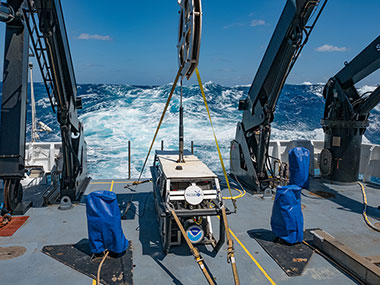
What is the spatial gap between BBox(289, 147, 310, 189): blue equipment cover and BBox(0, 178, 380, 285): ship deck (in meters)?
0.52

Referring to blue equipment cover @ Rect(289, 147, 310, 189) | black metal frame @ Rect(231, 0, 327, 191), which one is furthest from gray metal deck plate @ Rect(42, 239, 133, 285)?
blue equipment cover @ Rect(289, 147, 310, 189)

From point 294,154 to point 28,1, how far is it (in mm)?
8827

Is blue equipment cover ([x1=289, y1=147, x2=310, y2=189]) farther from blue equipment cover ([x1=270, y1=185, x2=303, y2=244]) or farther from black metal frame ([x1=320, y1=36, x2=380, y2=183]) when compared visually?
blue equipment cover ([x1=270, y1=185, x2=303, y2=244])

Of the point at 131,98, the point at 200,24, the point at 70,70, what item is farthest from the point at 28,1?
the point at 131,98

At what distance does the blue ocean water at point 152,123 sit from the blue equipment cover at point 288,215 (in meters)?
9.99

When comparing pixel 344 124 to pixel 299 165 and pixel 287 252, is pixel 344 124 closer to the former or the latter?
pixel 299 165

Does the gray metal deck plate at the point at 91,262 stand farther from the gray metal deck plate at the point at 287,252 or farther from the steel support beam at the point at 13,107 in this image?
the gray metal deck plate at the point at 287,252

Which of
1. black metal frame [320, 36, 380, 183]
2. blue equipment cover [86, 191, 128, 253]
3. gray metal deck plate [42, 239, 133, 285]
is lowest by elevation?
gray metal deck plate [42, 239, 133, 285]

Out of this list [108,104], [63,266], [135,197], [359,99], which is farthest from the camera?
[108,104]

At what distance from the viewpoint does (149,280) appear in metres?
5.43

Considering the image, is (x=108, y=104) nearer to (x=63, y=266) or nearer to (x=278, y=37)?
(x=278, y=37)

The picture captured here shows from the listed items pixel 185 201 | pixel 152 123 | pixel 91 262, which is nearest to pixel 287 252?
pixel 185 201

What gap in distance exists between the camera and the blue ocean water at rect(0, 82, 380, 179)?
20.9m

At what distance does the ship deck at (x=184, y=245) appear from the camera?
5520mm
